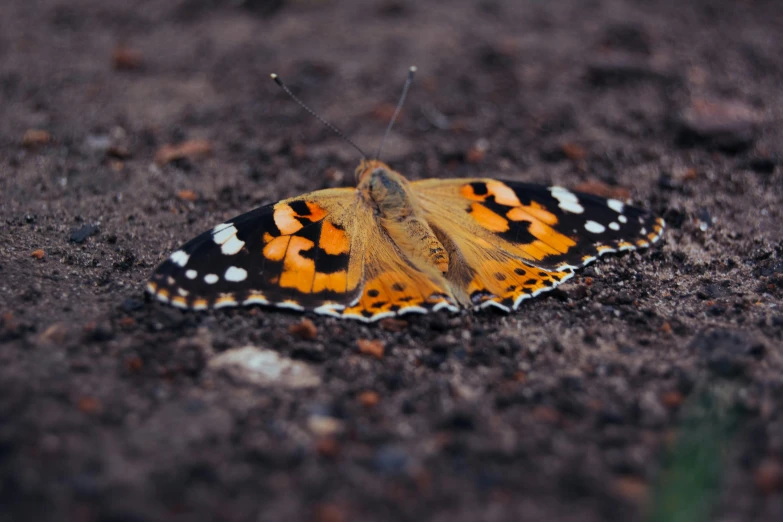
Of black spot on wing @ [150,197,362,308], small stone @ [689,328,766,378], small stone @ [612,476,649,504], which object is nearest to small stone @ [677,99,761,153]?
→ small stone @ [689,328,766,378]

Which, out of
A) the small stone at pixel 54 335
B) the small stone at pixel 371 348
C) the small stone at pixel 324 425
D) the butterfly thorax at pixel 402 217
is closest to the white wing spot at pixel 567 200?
the butterfly thorax at pixel 402 217

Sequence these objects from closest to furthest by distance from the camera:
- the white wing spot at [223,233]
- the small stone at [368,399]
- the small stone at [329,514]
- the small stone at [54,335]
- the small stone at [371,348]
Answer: the small stone at [329,514] < the small stone at [368,399] < the small stone at [54,335] < the small stone at [371,348] < the white wing spot at [223,233]

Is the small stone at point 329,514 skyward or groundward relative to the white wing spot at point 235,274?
groundward

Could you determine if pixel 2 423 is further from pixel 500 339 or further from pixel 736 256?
pixel 736 256

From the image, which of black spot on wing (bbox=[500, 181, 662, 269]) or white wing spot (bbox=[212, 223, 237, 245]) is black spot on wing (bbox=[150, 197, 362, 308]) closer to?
white wing spot (bbox=[212, 223, 237, 245])

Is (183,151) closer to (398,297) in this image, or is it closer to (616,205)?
(398,297)

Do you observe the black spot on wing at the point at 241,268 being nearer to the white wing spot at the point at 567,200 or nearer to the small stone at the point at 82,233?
the small stone at the point at 82,233

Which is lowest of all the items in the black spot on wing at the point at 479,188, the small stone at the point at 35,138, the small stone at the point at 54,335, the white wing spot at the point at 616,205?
the small stone at the point at 54,335
